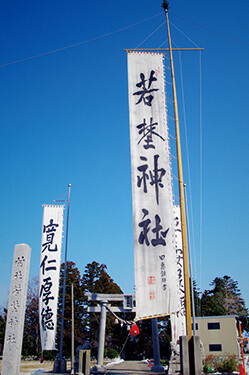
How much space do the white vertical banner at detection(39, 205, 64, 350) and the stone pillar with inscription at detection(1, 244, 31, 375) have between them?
6.98m

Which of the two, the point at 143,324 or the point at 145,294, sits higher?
the point at 145,294

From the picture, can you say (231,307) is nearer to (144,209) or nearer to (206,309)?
(206,309)

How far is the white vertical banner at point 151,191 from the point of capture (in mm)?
9914

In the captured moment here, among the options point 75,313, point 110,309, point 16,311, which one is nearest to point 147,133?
point 16,311

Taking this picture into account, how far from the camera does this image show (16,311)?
47.4 ft

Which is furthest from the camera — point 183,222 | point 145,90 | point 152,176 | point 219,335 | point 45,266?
point 219,335

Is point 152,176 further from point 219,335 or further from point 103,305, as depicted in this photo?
point 219,335

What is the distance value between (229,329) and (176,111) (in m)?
22.6

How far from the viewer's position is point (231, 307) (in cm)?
5769

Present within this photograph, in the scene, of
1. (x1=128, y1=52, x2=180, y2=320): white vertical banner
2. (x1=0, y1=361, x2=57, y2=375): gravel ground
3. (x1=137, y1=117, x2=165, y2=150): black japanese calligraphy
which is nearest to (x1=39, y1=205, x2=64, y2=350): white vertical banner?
(x1=0, y1=361, x2=57, y2=375): gravel ground

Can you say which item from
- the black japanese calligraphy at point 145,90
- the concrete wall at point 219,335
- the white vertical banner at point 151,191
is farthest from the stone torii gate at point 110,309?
the black japanese calligraphy at point 145,90

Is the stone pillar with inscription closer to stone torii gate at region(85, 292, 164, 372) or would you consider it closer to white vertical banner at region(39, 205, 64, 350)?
white vertical banner at region(39, 205, 64, 350)

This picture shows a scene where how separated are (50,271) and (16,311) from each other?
7449 mm

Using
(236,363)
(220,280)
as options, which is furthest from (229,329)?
(220,280)
